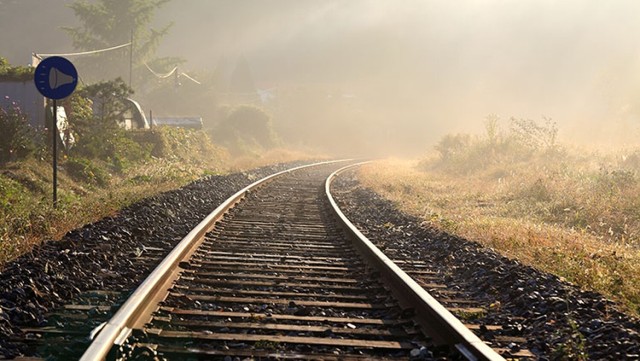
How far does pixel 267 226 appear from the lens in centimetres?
977

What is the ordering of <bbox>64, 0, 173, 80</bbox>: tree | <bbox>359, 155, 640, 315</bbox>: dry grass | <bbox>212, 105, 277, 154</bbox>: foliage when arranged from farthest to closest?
1. <bbox>64, 0, 173, 80</bbox>: tree
2. <bbox>212, 105, 277, 154</bbox>: foliage
3. <bbox>359, 155, 640, 315</bbox>: dry grass

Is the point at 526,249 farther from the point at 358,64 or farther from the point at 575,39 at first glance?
the point at 358,64

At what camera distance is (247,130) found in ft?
167

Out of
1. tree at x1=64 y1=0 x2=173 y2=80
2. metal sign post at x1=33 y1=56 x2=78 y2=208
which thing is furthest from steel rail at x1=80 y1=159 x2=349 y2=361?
tree at x1=64 y1=0 x2=173 y2=80

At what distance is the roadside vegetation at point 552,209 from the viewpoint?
6.87m

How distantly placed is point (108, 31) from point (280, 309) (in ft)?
193

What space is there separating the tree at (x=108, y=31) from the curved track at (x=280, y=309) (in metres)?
54.3

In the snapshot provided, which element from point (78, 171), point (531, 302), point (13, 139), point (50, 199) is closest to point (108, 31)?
point (78, 171)

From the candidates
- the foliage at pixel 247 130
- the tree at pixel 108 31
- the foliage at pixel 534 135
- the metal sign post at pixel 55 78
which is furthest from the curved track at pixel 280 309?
the tree at pixel 108 31

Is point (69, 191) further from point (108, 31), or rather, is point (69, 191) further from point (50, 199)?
point (108, 31)

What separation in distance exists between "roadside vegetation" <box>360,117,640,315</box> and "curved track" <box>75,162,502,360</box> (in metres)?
2.10

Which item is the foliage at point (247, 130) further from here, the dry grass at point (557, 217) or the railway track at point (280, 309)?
the railway track at point (280, 309)

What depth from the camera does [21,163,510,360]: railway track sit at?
13.0 feet

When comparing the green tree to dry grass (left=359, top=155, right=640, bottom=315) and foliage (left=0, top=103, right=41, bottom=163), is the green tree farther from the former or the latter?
dry grass (left=359, top=155, right=640, bottom=315)
